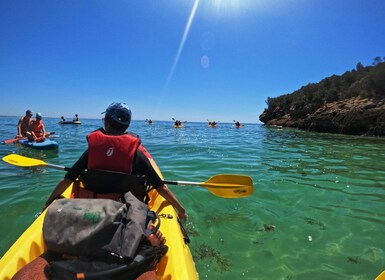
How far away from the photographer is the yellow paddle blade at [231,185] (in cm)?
438

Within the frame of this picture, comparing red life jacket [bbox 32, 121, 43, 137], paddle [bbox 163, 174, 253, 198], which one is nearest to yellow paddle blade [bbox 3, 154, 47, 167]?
paddle [bbox 163, 174, 253, 198]

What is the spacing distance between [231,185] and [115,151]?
2.18 metres

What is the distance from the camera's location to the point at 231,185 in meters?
4.44

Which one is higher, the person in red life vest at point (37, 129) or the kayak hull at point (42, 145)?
the person in red life vest at point (37, 129)

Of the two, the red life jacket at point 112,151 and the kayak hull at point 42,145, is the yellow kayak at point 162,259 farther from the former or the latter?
the kayak hull at point 42,145

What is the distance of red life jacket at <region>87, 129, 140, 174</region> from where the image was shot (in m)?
2.85

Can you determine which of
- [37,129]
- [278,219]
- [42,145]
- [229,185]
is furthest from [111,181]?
[37,129]

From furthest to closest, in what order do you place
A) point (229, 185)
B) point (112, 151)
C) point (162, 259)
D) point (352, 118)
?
point (352, 118) → point (229, 185) → point (112, 151) → point (162, 259)

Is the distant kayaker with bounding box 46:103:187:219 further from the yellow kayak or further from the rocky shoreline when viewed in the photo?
the rocky shoreline

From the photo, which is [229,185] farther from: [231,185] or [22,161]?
[22,161]

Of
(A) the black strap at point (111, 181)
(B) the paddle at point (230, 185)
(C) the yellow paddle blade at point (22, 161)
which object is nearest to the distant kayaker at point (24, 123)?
(C) the yellow paddle blade at point (22, 161)

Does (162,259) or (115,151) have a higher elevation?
(115,151)

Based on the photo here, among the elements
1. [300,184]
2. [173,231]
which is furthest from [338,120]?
[173,231]

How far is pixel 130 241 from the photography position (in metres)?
2.00
